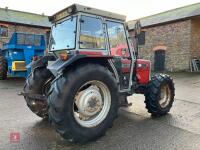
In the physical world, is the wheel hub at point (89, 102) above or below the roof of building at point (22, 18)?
below

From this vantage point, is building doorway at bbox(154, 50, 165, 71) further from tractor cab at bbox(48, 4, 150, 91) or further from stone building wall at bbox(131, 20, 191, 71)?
tractor cab at bbox(48, 4, 150, 91)

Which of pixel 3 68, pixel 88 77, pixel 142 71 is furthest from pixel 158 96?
pixel 3 68

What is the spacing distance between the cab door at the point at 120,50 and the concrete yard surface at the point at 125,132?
90cm

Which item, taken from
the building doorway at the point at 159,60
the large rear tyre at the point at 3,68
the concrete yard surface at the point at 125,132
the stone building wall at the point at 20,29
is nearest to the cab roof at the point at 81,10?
the concrete yard surface at the point at 125,132

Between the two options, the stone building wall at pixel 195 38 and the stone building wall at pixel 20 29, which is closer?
the stone building wall at pixel 195 38

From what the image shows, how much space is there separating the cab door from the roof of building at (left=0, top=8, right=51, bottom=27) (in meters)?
17.5

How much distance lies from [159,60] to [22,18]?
13.6m

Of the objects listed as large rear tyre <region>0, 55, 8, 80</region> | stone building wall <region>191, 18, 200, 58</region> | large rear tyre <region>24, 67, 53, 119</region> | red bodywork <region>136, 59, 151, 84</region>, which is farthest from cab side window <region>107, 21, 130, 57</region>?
stone building wall <region>191, 18, 200, 58</region>

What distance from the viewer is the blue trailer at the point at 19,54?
37.5 feet

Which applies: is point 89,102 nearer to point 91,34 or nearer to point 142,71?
point 91,34

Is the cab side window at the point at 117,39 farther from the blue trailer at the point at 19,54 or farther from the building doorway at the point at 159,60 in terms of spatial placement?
the building doorway at the point at 159,60

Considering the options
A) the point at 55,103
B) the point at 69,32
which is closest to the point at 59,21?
the point at 69,32

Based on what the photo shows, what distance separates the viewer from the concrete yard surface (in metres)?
3.57

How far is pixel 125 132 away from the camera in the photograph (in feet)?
13.7
